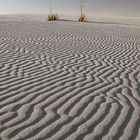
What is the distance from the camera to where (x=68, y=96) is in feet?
17.4

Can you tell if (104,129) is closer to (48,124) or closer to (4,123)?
(48,124)

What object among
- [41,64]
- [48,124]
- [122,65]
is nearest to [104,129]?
[48,124]

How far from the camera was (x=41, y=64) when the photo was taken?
7512 mm

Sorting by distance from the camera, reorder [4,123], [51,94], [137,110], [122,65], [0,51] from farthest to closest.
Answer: [0,51]
[122,65]
[51,94]
[137,110]
[4,123]

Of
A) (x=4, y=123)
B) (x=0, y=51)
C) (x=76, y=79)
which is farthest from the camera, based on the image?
(x=0, y=51)

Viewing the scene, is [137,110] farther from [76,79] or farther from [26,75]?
[26,75]

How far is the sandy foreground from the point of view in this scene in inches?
160

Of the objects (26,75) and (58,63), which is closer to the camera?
(26,75)

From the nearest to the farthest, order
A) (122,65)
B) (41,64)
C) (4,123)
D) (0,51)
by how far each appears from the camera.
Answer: (4,123) → (41,64) → (122,65) → (0,51)

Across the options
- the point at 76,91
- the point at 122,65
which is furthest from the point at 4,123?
the point at 122,65

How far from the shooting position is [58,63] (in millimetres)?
7762

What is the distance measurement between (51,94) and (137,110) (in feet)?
4.05

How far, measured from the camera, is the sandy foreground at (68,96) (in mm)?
4066

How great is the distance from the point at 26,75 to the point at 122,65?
2602 millimetres
